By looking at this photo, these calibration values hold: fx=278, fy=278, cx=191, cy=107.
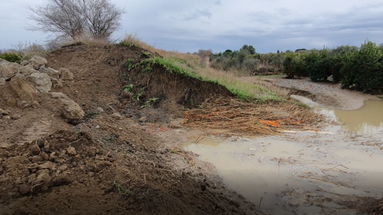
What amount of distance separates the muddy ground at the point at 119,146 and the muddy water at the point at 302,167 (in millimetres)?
371

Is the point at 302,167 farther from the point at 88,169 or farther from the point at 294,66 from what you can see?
the point at 294,66

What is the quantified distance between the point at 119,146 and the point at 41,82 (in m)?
4.11

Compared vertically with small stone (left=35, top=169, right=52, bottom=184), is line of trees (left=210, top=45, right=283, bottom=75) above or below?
above

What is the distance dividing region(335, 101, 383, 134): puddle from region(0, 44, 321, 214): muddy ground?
3.31ft

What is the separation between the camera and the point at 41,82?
7492 mm

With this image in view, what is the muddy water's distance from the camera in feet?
11.7

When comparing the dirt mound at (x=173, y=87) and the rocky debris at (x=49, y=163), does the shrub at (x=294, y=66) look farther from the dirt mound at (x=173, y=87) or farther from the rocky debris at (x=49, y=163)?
the rocky debris at (x=49, y=163)

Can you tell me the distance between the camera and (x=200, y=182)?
150 inches

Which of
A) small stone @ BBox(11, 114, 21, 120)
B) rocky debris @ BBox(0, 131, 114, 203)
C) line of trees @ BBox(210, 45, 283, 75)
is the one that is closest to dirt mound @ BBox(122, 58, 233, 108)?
small stone @ BBox(11, 114, 21, 120)

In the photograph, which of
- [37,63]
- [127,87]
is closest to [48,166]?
[127,87]

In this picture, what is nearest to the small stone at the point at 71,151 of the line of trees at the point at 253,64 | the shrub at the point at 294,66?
the shrub at the point at 294,66

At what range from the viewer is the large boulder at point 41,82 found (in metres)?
7.37

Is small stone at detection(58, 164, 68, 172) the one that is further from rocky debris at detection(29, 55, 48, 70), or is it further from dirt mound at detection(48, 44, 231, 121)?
rocky debris at detection(29, 55, 48, 70)

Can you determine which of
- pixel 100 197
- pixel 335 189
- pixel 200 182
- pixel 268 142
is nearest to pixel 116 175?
pixel 100 197
